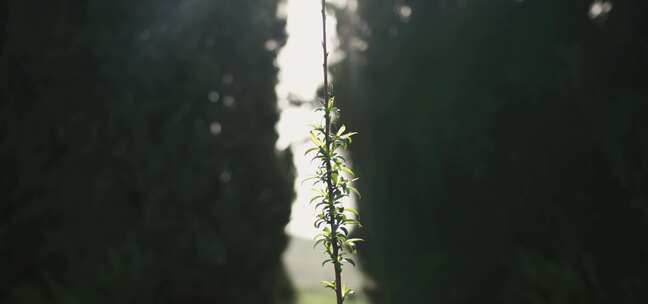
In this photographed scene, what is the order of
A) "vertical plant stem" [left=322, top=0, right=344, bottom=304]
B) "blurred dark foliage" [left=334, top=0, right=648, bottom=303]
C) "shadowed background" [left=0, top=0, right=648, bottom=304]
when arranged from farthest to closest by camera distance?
"shadowed background" [left=0, top=0, right=648, bottom=304] < "blurred dark foliage" [left=334, top=0, right=648, bottom=303] < "vertical plant stem" [left=322, top=0, right=344, bottom=304]

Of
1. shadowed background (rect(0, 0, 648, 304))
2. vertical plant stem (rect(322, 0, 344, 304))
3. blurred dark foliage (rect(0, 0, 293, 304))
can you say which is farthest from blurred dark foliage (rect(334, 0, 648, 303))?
→ vertical plant stem (rect(322, 0, 344, 304))

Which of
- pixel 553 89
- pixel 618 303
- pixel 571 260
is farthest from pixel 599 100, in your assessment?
pixel 618 303

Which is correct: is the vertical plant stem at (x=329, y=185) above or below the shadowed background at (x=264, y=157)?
below

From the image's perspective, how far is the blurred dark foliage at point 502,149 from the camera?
784 cm

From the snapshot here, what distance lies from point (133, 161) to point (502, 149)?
592cm

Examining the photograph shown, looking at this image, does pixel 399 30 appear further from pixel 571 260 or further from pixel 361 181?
pixel 571 260

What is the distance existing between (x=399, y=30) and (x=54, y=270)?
285 inches

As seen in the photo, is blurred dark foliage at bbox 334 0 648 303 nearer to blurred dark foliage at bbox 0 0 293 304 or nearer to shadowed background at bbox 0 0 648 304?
shadowed background at bbox 0 0 648 304

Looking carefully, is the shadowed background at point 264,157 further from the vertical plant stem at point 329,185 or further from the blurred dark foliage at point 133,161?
the vertical plant stem at point 329,185

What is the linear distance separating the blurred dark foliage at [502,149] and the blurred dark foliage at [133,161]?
230 centimetres

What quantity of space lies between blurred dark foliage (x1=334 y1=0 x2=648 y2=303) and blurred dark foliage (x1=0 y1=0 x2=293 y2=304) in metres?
2.30

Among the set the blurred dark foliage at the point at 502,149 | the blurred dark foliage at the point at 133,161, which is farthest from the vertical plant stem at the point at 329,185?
the blurred dark foliage at the point at 502,149

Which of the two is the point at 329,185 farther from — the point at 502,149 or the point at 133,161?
the point at 502,149

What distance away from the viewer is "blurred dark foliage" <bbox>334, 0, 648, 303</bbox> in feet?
25.7
